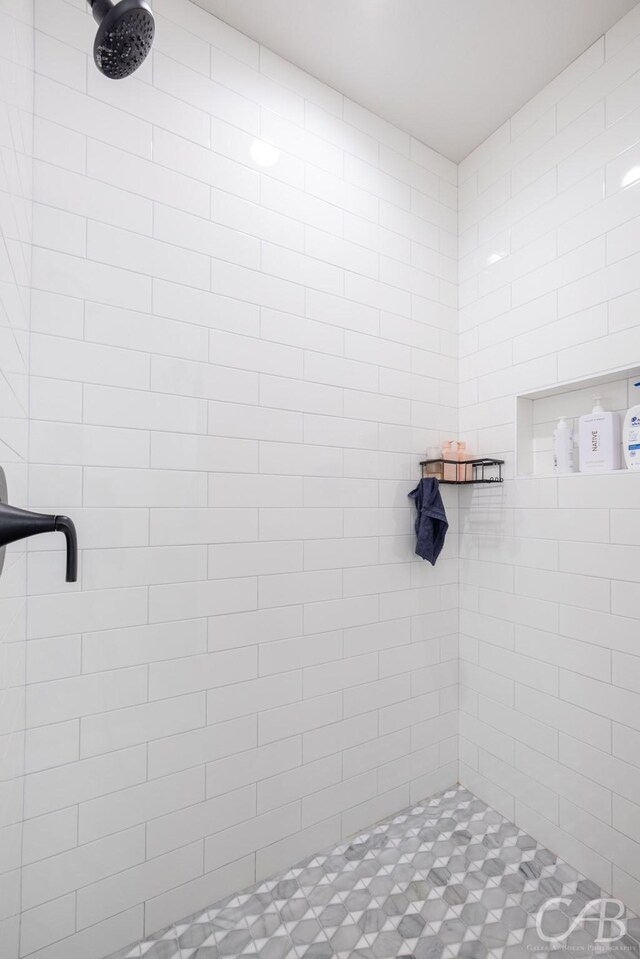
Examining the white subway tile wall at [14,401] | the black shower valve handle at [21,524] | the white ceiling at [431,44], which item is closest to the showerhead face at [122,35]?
the white subway tile wall at [14,401]

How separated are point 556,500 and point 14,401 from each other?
1.55 m


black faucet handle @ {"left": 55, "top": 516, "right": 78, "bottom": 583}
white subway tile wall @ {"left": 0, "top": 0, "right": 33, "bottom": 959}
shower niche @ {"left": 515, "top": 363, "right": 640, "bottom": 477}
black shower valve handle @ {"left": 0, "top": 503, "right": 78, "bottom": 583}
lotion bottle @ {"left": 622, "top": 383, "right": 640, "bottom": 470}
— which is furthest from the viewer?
shower niche @ {"left": 515, "top": 363, "right": 640, "bottom": 477}

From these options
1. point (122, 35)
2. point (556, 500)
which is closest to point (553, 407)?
point (556, 500)

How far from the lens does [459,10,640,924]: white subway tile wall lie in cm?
134

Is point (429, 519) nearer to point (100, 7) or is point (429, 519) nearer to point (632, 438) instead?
point (632, 438)

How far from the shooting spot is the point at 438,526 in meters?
1.72

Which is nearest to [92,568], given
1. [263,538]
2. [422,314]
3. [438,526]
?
[263,538]

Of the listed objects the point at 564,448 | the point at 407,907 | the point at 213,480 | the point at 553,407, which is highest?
the point at 553,407

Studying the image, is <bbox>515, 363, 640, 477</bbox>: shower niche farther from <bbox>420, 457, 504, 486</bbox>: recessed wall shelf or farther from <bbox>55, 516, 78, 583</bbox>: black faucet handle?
<bbox>55, 516, 78, 583</bbox>: black faucet handle

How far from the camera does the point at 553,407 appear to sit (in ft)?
5.37

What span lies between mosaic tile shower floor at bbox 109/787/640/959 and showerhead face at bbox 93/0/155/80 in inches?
75.1

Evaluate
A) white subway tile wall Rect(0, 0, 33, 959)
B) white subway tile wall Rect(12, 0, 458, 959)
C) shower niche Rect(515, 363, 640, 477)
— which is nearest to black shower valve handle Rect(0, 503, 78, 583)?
white subway tile wall Rect(0, 0, 33, 959)

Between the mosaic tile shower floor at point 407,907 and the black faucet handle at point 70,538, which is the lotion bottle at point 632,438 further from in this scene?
the black faucet handle at point 70,538

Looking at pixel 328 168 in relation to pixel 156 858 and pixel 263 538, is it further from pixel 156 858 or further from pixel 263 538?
pixel 156 858
